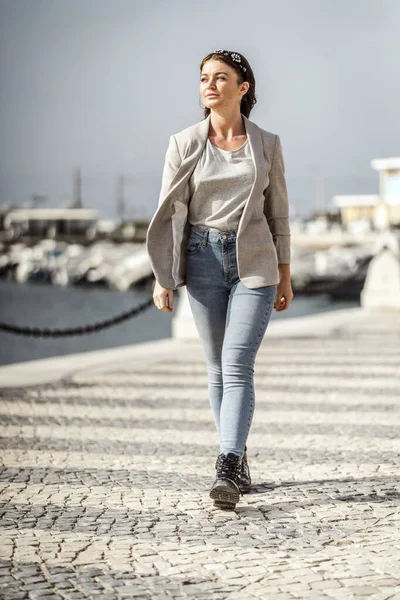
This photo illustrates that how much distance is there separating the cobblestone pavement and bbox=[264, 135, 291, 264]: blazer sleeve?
98 cm

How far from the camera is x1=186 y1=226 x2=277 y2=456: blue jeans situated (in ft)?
13.0

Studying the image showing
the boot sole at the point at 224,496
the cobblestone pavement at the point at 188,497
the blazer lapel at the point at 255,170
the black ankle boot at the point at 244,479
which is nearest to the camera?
the cobblestone pavement at the point at 188,497

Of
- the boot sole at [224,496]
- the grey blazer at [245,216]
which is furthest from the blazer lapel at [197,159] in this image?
the boot sole at [224,496]

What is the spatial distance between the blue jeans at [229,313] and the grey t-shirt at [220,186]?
0.05m

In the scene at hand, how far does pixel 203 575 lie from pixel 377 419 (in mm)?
3107

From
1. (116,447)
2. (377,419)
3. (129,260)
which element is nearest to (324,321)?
(377,419)

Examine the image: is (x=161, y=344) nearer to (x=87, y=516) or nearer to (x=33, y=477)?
(x=33, y=477)

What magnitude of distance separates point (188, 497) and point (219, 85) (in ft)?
5.27

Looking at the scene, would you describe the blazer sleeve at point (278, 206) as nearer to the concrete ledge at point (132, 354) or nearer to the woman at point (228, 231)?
the woman at point (228, 231)

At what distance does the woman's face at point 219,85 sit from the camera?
4020mm

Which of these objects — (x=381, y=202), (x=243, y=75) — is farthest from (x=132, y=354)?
(x=381, y=202)

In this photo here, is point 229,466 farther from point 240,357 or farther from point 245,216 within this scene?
point 245,216

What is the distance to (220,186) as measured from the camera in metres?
4.00

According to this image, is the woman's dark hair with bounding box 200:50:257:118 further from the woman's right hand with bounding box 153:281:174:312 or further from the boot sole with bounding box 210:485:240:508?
the boot sole with bounding box 210:485:240:508
